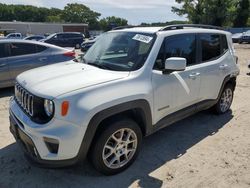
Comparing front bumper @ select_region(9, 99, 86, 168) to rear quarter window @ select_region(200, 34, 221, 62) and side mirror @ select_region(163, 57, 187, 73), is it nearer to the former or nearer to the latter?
side mirror @ select_region(163, 57, 187, 73)

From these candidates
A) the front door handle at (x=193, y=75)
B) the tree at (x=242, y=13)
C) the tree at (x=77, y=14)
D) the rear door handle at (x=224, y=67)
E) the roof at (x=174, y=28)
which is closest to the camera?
Answer: the roof at (x=174, y=28)

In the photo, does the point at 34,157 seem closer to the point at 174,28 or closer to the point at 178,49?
the point at 178,49

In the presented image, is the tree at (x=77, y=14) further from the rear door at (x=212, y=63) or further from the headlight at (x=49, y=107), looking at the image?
the headlight at (x=49, y=107)

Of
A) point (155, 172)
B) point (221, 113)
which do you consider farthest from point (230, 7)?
point (155, 172)

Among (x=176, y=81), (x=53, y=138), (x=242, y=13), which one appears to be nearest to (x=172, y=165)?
(x=176, y=81)

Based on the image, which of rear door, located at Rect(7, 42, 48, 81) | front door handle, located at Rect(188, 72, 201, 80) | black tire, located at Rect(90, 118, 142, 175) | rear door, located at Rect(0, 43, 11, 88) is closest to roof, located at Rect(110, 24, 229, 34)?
front door handle, located at Rect(188, 72, 201, 80)

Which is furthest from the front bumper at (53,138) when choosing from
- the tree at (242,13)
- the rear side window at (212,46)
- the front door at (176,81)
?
the tree at (242,13)

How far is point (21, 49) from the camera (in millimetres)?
7051

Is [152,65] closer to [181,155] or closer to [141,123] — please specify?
[141,123]

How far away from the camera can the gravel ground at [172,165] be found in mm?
3180

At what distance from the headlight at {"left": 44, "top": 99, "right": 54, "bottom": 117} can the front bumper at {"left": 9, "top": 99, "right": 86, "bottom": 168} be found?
0.11m

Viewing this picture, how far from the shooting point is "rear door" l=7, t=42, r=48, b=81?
271 inches

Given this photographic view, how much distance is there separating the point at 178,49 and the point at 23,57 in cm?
463

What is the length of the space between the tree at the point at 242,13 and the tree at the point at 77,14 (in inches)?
2529
